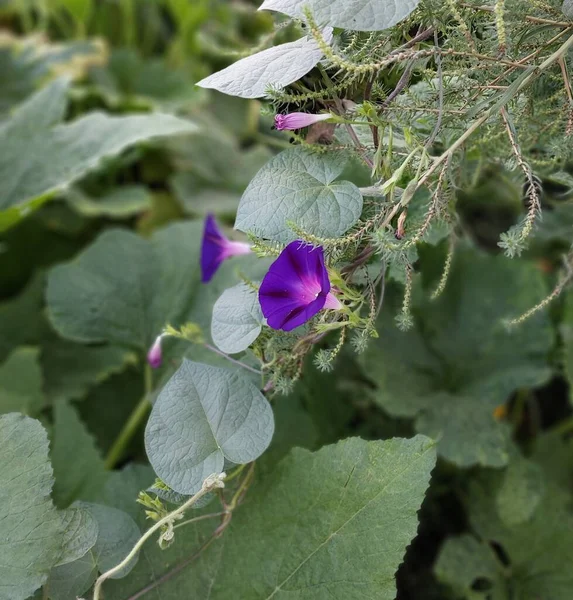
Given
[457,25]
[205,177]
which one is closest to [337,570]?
[457,25]

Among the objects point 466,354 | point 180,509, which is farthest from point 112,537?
point 466,354

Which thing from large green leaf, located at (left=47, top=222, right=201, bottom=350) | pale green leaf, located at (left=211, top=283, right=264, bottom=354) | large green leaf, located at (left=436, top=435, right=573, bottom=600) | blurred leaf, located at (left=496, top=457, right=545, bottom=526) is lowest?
large green leaf, located at (left=436, top=435, right=573, bottom=600)

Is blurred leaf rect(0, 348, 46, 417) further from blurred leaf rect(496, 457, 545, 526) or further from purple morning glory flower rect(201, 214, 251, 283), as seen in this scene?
blurred leaf rect(496, 457, 545, 526)

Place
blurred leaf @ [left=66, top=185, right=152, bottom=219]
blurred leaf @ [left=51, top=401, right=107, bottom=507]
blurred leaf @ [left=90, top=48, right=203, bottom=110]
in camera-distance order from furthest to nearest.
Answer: blurred leaf @ [left=90, top=48, right=203, bottom=110] < blurred leaf @ [left=66, top=185, right=152, bottom=219] < blurred leaf @ [left=51, top=401, right=107, bottom=507]

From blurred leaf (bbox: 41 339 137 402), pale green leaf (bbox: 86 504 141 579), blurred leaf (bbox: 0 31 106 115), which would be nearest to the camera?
pale green leaf (bbox: 86 504 141 579)

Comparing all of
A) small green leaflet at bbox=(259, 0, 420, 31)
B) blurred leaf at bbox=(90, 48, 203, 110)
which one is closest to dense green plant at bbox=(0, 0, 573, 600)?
small green leaflet at bbox=(259, 0, 420, 31)

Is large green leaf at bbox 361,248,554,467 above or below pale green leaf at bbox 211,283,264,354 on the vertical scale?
below

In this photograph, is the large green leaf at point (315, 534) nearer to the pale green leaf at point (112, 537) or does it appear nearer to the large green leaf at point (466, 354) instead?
the pale green leaf at point (112, 537)

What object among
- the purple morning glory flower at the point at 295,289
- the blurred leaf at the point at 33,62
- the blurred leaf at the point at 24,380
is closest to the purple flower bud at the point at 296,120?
the purple morning glory flower at the point at 295,289
